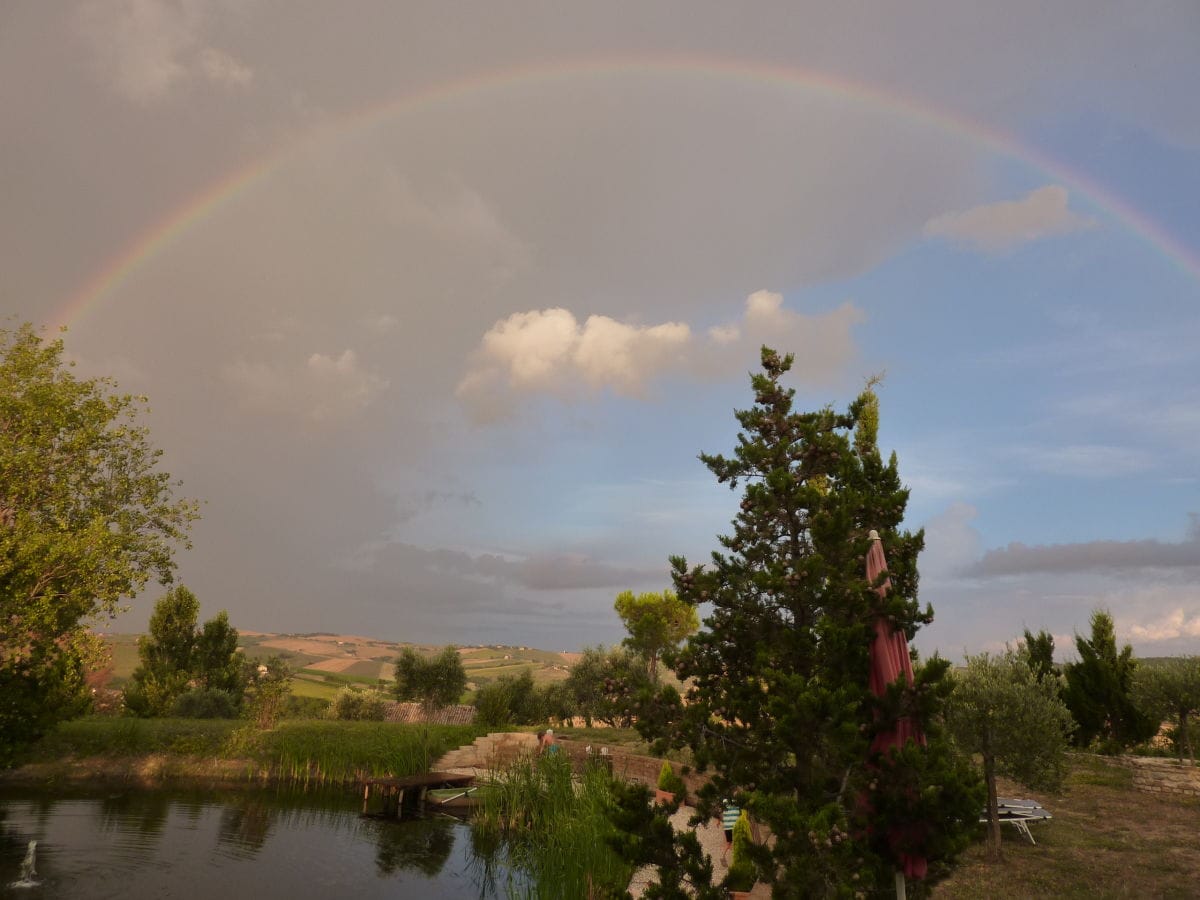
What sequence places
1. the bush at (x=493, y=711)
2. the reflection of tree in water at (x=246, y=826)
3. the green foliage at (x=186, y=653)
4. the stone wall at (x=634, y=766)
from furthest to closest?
the green foliage at (x=186, y=653) < the bush at (x=493, y=711) < the stone wall at (x=634, y=766) < the reflection of tree in water at (x=246, y=826)

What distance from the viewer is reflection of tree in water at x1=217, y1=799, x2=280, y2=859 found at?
16484 millimetres

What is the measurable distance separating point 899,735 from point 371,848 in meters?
15.1

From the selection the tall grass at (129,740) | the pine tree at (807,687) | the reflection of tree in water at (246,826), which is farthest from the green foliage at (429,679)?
the pine tree at (807,687)

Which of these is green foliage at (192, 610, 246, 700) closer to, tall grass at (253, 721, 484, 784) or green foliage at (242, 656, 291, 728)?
green foliage at (242, 656, 291, 728)

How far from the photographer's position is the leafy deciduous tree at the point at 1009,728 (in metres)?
13.7

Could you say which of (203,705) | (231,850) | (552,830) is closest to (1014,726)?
(552,830)

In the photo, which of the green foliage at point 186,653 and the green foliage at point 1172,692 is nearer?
the green foliage at point 1172,692

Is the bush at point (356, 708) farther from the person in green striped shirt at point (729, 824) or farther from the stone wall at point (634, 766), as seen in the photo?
the person in green striped shirt at point (729, 824)

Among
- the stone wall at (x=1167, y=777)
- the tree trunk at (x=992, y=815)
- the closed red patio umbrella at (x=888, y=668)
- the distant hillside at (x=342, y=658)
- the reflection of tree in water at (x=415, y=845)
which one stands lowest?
the distant hillside at (x=342, y=658)

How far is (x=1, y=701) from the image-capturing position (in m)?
18.0

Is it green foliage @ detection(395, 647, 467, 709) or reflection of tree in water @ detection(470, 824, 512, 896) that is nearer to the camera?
reflection of tree in water @ detection(470, 824, 512, 896)

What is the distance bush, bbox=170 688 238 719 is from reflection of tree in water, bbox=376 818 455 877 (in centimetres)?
1803

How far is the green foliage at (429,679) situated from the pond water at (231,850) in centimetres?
1967

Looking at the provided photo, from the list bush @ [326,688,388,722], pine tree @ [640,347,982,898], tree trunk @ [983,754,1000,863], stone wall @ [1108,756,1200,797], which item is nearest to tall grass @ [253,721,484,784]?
bush @ [326,688,388,722]
